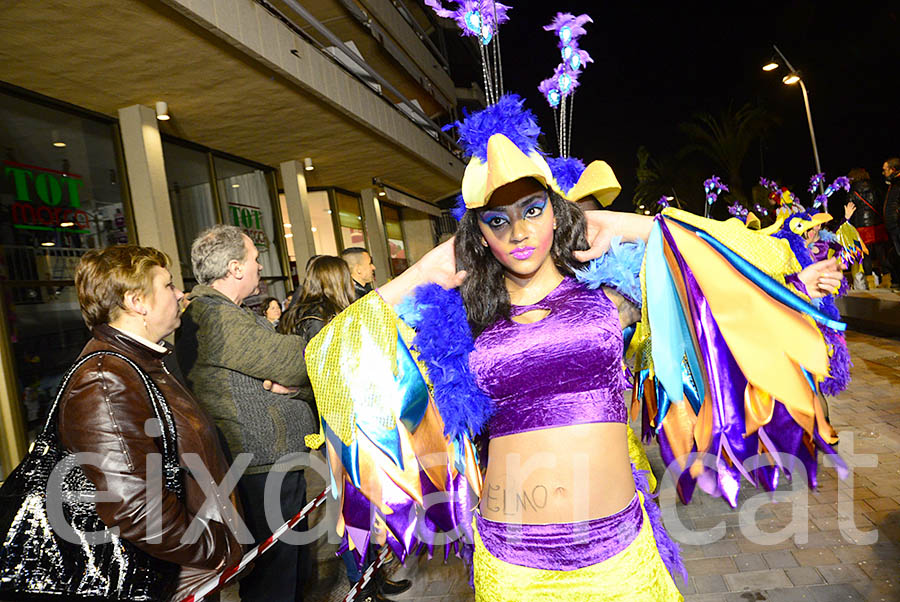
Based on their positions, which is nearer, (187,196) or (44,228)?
(44,228)

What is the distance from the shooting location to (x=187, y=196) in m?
8.06

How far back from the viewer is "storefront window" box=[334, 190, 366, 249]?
13.5 metres

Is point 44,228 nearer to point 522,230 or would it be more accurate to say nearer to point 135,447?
point 135,447

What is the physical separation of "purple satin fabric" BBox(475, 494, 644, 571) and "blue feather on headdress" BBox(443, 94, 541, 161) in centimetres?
112

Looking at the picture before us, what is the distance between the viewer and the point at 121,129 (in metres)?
6.67

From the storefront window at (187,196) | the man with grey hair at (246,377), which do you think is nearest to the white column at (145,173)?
the storefront window at (187,196)

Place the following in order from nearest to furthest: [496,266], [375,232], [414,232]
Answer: [496,266] < [375,232] < [414,232]

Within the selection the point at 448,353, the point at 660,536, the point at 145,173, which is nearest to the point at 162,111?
the point at 145,173

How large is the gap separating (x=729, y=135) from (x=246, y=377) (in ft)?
97.9

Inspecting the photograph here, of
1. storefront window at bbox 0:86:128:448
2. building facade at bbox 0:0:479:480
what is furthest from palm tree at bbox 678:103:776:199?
storefront window at bbox 0:86:128:448

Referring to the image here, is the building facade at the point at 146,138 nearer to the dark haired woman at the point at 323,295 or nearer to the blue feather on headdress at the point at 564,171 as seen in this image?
the dark haired woman at the point at 323,295

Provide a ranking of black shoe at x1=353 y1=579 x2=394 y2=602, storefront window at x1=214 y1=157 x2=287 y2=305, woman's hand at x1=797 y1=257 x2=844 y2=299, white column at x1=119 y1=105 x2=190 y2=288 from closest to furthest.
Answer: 1. woman's hand at x1=797 y1=257 x2=844 y2=299
2. black shoe at x1=353 y1=579 x2=394 y2=602
3. white column at x1=119 y1=105 x2=190 y2=288
4. storefront window at x1=214 y1=157 x2=287 y2=305

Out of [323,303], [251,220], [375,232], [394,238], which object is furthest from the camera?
[394,238]

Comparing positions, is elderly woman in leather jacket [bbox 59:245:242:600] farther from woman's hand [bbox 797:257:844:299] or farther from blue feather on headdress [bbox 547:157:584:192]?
woman's hand [bbox 797:257:844:299]
